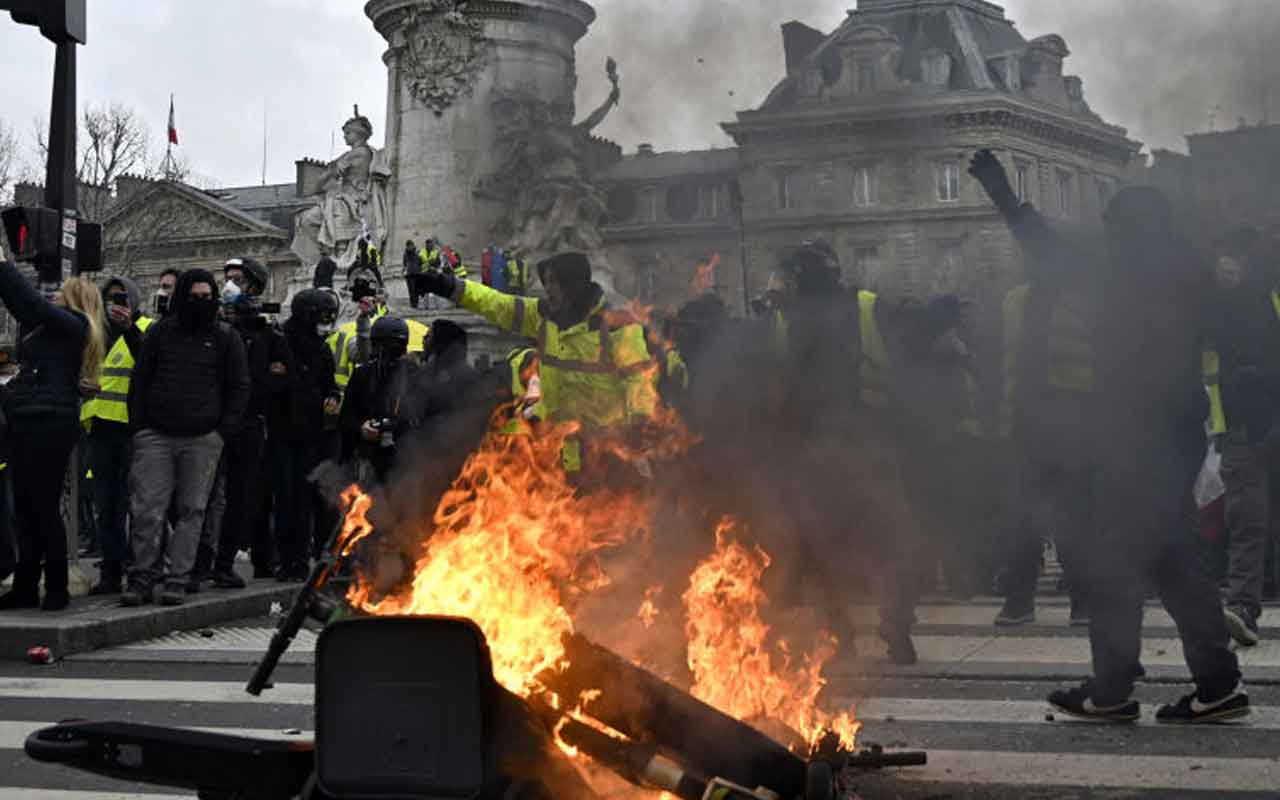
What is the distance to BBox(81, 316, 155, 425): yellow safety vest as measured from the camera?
30.5ft

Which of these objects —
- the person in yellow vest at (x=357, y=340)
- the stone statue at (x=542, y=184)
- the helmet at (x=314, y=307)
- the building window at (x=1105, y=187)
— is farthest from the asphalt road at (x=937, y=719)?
the stone statue at (x=542, y=184)

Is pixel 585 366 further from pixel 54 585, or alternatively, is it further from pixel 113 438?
pixel 113 438

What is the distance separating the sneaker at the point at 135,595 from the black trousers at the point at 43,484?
39cm

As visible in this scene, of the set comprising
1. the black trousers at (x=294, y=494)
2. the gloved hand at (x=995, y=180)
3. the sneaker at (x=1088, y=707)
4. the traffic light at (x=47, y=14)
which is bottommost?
the sneaker at (x=1088, y=707)

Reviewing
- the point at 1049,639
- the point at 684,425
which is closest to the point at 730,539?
the point at 684,425

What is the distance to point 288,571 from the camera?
10773 millimetres

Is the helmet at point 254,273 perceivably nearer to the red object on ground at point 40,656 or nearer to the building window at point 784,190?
the building window at point 784,190

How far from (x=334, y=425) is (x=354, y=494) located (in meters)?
6.90

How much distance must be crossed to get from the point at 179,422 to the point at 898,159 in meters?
5.07

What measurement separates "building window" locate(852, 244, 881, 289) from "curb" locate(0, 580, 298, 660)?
397cm

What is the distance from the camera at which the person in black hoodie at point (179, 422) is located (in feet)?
28.8

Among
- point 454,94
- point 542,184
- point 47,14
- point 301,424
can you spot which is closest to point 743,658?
point 301,424

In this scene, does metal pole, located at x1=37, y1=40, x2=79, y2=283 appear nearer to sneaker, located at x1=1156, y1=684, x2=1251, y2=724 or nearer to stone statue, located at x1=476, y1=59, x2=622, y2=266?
sneaker, located at x1=1156, y1=684, x2=1251, y2=724

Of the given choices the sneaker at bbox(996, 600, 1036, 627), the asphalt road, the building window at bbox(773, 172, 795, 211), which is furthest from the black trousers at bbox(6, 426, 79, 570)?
the sneaker at bbox(996, 600, 1036, 627)
